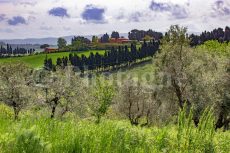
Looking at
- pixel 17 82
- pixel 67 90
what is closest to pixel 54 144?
pixel 67 90

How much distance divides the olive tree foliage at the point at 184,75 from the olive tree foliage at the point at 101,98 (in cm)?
3248

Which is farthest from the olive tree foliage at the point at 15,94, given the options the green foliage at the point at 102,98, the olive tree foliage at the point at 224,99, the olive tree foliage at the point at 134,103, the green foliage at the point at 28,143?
the green foliage at the point at 28,143

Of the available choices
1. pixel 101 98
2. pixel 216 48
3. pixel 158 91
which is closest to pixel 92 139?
pixel 158 91

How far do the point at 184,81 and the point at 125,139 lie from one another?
52493mm

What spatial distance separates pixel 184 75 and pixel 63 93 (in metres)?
31.8

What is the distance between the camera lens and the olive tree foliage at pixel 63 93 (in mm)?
78375

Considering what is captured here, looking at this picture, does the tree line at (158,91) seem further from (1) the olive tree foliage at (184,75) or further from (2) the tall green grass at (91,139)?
(2) the tall green grass at (91,139)

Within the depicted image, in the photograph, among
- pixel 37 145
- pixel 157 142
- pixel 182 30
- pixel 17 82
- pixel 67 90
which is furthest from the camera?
pixel 17 82

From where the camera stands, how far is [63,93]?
3179 inches

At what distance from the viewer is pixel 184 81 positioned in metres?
58.9

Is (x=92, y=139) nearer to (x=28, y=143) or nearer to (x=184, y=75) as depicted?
(x=28, y=143)

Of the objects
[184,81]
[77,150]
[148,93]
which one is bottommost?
[148,93]

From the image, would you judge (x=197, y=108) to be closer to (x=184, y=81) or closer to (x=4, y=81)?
(x=184, y=81)

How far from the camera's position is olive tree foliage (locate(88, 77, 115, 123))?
93.8 metres
